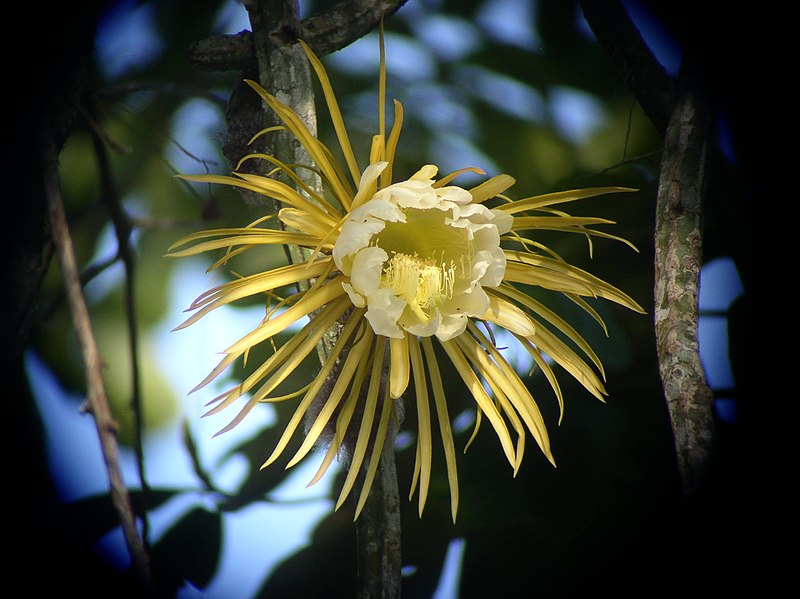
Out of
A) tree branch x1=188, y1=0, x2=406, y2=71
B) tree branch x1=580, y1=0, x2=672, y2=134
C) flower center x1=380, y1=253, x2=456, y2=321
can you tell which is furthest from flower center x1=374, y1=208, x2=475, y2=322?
tree branch x1=580, y1=0, x2=672, y2=134

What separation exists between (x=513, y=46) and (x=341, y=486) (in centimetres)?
63

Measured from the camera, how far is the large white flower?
26.2 inches

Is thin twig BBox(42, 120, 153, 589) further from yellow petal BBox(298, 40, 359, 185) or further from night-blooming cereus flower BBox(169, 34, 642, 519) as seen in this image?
yellow petal BBox(298, 40, 359, 185)

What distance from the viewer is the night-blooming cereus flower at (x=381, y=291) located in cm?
68

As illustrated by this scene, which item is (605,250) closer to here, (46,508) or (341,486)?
(341,486)

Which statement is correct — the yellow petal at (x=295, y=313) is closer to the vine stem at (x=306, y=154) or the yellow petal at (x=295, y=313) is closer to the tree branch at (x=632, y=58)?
the vine stem at (x=306, y=154)

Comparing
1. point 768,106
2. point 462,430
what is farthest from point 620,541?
point 768,106

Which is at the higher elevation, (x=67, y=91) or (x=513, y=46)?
(x=513, y=46)

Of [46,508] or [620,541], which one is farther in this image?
[620,541]

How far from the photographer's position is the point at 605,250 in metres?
0.92

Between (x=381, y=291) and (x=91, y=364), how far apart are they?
0.29 m

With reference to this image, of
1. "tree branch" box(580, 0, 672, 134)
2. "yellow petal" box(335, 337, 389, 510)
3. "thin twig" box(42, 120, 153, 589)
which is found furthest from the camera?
"tree branch" box(580, 0, 672, 134)

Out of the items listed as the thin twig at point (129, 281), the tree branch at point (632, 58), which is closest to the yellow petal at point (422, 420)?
the thin twig at point (129, 281)

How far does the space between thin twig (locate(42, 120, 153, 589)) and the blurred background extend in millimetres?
50
